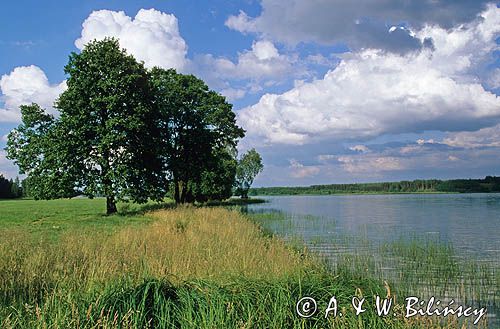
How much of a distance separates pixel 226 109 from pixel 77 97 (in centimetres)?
1802

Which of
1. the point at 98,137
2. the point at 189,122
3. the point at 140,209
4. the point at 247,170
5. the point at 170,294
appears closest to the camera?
the point at 170,294

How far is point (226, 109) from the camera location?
152 ft

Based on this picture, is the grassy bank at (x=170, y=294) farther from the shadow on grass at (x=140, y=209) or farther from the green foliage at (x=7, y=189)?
the green foliage at (x=7, y=189)

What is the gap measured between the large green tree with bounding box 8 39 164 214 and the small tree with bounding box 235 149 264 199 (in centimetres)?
7027

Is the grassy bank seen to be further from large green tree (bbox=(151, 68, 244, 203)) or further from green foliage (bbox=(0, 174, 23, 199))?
green foliage (bbox=(0, 174, 23, 199))

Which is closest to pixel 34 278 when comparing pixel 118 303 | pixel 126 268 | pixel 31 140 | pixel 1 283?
pixel 1 283

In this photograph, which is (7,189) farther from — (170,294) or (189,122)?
(170,294)

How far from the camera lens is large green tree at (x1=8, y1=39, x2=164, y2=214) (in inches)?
1212

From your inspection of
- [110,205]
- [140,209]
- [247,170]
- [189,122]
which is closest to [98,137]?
[110,205]

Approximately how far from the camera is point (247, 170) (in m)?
105

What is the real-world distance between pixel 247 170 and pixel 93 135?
7435 cm

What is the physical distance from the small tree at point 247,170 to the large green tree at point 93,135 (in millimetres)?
70272

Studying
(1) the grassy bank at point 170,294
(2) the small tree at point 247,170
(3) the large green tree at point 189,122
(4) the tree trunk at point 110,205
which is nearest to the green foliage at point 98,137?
(4) the tree trunk at point 110,205

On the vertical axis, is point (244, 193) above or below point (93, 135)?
below
